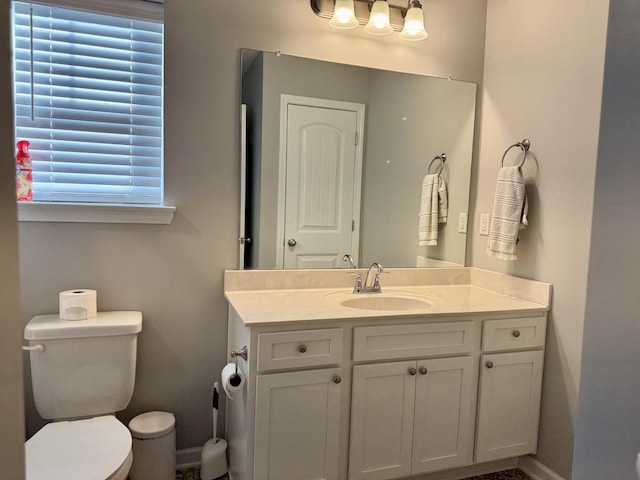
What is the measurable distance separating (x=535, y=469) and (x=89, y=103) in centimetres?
256

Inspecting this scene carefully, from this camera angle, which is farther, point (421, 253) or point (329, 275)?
point (421, 253)

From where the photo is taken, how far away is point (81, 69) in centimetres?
185

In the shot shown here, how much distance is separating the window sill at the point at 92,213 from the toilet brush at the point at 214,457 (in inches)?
31.4

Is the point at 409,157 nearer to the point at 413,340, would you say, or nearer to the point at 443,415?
the point at 413,340

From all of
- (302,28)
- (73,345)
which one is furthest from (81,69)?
(73,345)

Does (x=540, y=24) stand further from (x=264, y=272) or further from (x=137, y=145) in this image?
(x=137, y=145)

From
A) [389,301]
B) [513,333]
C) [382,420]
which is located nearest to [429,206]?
[389,301]

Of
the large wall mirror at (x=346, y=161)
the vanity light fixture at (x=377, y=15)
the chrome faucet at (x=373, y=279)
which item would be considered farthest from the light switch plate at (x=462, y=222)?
the vanity light fixture at (x=377, y=15)

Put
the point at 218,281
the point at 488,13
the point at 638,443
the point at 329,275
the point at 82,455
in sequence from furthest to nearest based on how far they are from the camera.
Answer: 1. the point at 488,13
2. the point at 329,275
3. the point at 218,281
4. the point at 82,455
5. the point at 638,443

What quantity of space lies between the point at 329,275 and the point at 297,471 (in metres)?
0.89

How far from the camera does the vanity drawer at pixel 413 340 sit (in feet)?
5.52

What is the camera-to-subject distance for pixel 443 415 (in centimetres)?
183

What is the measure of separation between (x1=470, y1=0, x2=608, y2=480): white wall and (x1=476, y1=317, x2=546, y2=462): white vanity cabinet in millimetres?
58

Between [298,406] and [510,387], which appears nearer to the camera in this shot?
[298,406]
